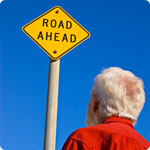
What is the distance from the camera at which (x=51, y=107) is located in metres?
2.80

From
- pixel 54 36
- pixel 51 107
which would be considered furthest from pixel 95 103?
pixel 54 36

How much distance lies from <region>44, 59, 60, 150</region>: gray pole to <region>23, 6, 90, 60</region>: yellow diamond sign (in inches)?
5.1

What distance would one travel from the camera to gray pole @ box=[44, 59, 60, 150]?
108 inches

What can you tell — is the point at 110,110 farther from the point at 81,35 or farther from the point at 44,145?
the point at 81,35

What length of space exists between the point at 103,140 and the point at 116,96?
426mm

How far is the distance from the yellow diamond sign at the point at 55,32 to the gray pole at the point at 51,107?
13 cm

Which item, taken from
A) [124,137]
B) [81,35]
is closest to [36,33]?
[81,35]

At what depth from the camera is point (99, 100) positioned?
2.45 meters

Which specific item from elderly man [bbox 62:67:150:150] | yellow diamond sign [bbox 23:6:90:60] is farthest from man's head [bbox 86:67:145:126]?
yellow diamond sign [bbox 23:6:90:60]

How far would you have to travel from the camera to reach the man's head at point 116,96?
2.35 meters

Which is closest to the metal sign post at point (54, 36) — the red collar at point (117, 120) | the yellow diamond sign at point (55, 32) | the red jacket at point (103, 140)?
the yellow diamond sign at point (55, 32)

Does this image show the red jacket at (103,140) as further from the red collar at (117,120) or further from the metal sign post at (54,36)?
the metal sign post at (54,36)

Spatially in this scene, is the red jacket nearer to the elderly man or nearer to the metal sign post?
the elderly man

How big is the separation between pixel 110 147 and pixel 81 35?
53.0 inches
